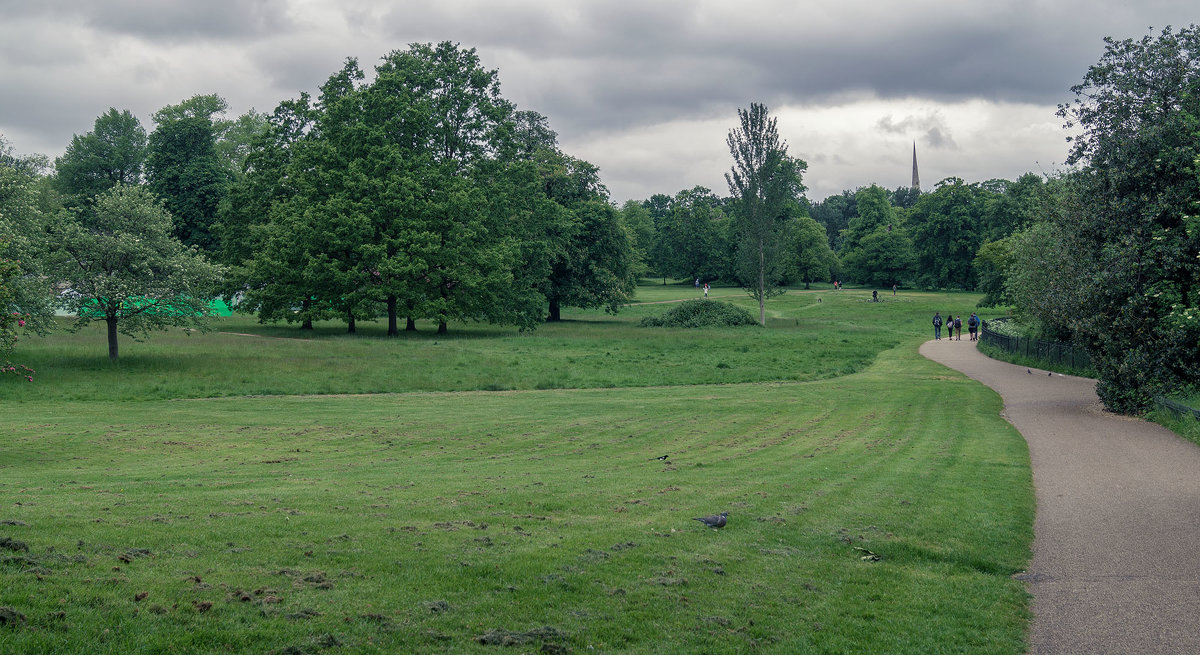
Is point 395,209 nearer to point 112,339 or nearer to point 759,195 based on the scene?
point 112,339

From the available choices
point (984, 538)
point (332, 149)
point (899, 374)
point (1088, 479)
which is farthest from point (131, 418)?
point (332, 149)

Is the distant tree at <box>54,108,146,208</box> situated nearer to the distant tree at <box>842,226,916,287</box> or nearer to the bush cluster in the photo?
the bush cluster

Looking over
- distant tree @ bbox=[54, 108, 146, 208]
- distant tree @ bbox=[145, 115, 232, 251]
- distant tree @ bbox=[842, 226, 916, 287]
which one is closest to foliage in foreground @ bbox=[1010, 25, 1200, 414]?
distant tree @ bbox=[145, 115, 232, 251]

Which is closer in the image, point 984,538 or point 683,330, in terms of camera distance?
point 984,538

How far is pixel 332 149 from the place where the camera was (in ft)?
169

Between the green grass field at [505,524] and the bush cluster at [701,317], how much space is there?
1668 inches

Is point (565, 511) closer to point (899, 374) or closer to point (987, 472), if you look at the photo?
point (987, 472)

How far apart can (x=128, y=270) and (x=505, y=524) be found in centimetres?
2885

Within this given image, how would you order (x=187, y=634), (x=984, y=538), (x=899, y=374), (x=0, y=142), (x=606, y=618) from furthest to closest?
(x=0, y=142) → (x=899, y=374) → (x=984, y=538) → (x=606, y=618) → (x=187, y=634)

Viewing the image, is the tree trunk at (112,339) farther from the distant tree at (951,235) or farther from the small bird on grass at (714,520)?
the distant tree at (951,235)

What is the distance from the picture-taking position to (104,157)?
298 feet

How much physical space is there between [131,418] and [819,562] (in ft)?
62.0

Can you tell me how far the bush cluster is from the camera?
6969cm

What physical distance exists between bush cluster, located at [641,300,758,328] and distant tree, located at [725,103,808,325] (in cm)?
536
